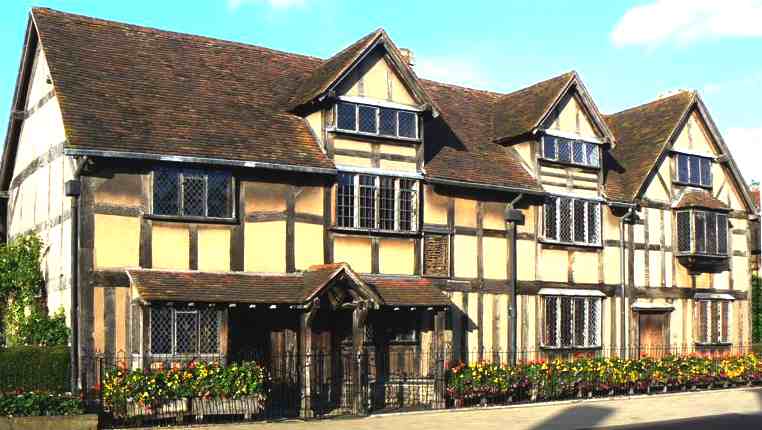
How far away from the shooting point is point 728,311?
34.1 meters

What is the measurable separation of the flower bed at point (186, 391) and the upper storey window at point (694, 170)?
1730 centimetres

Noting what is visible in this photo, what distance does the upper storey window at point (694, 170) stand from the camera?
33.2m

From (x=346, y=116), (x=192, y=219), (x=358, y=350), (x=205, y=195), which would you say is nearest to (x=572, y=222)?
(x=346, y=116)

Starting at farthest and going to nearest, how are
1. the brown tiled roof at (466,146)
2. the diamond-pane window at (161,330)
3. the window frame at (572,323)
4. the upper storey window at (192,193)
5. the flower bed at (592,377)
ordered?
the window frame at (572,323)
the brown tiled roof at (466,146)
the flower bed at (592,377)
the upper storey window at (192,193)
the diamond-pane window at (161,330)

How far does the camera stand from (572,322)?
29.9m

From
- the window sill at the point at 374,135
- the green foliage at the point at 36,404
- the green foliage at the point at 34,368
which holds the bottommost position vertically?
the green foliage at the point at 36,404

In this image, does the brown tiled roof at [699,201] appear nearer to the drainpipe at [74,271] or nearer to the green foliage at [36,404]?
the drainpipe at [74,271]

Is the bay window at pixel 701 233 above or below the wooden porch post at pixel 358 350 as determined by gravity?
above

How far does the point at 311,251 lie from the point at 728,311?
16.4 m

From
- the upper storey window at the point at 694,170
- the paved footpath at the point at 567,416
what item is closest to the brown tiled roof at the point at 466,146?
the paved footpath at the point at 567,416

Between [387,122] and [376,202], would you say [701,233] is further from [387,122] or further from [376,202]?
[376,202]

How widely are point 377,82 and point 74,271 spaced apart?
907 centimetres

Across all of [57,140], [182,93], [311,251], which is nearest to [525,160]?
[311,251]

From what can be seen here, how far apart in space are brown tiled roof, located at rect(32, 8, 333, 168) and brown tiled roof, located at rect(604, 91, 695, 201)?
10706 mm
